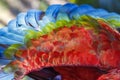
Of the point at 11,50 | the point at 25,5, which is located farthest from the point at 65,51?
the point at 25,5

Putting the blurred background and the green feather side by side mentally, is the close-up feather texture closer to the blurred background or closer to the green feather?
the green feather

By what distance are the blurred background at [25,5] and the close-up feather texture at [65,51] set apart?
0.68ft

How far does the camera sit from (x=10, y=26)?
2.88 feet

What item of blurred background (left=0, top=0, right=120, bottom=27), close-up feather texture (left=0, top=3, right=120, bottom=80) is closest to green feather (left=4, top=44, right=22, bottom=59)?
close-up feather texture (left=0, top=3, right=120, bottom=80)

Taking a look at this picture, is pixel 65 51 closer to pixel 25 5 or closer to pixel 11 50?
pixel 11 50

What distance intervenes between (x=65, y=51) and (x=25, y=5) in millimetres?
386

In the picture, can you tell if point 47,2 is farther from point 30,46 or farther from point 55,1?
point 30,46

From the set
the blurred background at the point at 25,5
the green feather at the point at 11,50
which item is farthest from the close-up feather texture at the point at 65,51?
the blurred background at the point at 25,5

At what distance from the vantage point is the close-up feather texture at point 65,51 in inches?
28.6

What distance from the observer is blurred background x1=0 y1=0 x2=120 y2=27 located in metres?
1.04

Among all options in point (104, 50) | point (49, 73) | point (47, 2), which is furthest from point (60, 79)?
point (47, 2)

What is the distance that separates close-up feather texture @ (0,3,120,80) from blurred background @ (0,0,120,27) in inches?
8.2

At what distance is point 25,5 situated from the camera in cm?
108

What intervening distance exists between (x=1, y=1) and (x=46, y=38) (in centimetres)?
32
